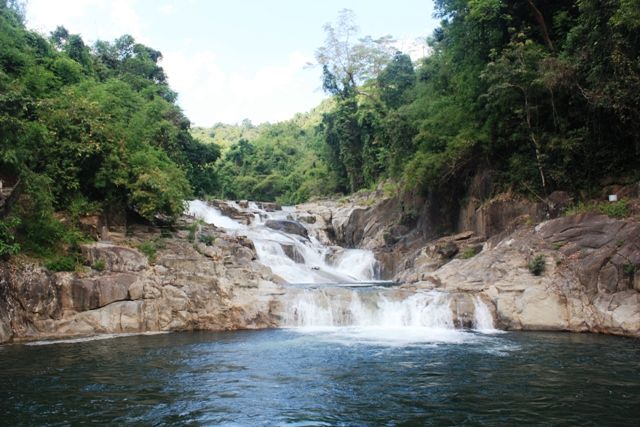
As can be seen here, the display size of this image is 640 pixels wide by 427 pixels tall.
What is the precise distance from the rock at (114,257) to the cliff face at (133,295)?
30mm

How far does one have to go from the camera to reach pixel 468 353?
1166cm

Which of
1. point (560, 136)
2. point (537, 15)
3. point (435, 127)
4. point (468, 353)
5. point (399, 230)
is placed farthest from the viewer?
point (399, 230)

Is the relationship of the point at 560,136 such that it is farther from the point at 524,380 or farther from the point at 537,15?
the point at 524,380

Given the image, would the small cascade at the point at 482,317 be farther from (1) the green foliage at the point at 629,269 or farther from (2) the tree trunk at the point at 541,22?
(2) the tree trunk at the point at 541,22

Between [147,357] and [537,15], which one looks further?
[537,15]

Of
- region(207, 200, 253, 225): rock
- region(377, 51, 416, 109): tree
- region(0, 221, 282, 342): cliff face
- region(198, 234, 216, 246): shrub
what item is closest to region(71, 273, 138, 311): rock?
region(0, 221, 282, 342): cliff face

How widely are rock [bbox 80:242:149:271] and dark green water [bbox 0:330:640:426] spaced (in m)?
3.26

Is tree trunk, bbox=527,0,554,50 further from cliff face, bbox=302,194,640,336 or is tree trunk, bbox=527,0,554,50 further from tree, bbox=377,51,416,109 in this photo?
tree, bbox=377,51,416,109

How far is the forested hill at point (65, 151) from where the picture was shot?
49.9ft

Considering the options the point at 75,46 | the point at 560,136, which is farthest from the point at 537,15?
the point at 75,46

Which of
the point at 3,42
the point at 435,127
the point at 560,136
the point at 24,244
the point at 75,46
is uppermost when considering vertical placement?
the point at 75,46

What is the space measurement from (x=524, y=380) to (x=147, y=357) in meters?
8.27

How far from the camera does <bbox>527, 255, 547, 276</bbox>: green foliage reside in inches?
626

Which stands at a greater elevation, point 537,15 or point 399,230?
point 537,15
